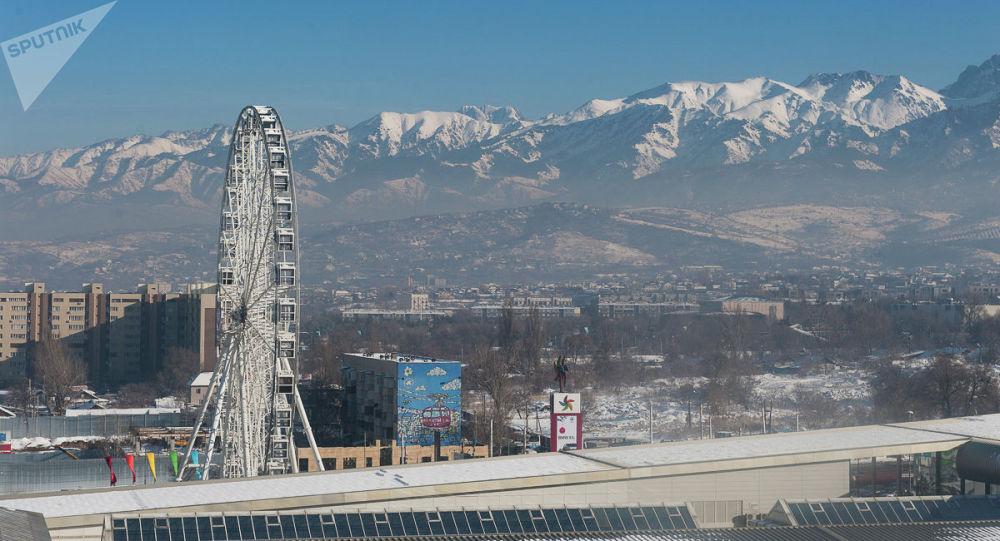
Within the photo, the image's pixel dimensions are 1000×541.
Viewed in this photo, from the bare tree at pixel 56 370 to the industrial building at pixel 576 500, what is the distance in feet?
263

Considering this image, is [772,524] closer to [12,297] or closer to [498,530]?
[498,530]

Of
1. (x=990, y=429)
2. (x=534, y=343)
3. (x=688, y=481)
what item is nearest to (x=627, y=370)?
(x=534, y=343)

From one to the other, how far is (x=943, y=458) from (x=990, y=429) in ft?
17.4

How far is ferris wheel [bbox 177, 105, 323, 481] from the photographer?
47.4 m

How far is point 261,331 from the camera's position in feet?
160

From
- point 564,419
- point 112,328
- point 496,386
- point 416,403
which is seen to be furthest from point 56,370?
point 564,419

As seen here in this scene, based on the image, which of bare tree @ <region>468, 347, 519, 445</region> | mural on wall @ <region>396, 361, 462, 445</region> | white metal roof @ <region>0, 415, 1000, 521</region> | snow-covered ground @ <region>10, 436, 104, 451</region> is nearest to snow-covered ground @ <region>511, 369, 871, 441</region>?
bare tree @ <region>468, 347, 519, 445</region>

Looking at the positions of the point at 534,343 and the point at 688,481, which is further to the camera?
the point at 534,343

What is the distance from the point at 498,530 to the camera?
32594mm

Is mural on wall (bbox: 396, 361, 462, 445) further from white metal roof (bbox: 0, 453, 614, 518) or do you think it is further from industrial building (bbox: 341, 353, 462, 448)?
white metal roof (bbox: 0, 453, 614, 518)

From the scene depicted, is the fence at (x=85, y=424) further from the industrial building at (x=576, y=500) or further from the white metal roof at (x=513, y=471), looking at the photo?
the industrial building at (x=576, y=500)

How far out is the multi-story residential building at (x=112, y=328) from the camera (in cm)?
14550

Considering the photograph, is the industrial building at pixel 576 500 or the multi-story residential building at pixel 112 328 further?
the multi-story residential building at pixel 112 328

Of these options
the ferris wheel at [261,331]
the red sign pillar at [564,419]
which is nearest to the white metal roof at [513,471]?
the ferris wheel at [261,331]
